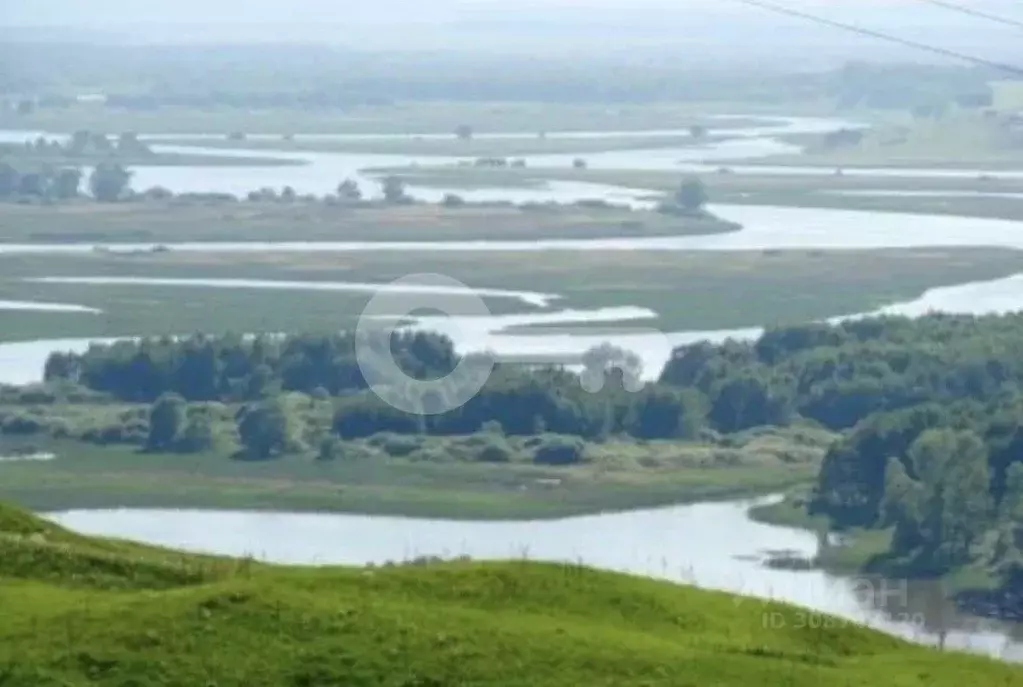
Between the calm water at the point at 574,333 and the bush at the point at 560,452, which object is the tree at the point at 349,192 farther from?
the bush at the point at 560,452

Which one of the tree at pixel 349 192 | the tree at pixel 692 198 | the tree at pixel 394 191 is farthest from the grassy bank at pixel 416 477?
the tree at pixel 349 192

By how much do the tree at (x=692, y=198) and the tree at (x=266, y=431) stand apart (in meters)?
19.0

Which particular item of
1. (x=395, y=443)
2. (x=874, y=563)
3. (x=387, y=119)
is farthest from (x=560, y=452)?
(x=387, y=119)

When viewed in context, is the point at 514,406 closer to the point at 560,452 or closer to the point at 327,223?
the point at 560,452

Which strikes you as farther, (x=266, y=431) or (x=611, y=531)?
(x=266, y=431)

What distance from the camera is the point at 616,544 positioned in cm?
1958

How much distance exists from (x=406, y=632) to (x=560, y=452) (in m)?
17.7

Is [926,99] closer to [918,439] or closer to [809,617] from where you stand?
[918,439]

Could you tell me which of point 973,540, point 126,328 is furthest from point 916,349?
point 126,328

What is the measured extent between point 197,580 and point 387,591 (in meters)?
0.82

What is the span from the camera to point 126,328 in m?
31.0

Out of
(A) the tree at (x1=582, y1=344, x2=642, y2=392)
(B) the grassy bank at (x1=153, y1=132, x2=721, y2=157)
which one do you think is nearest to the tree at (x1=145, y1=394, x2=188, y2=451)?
(A) the tree at (x1=582, y1=344, x2=642, y2=392)

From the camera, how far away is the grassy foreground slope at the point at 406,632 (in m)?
6.57

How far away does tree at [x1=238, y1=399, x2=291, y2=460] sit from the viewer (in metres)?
24.3
